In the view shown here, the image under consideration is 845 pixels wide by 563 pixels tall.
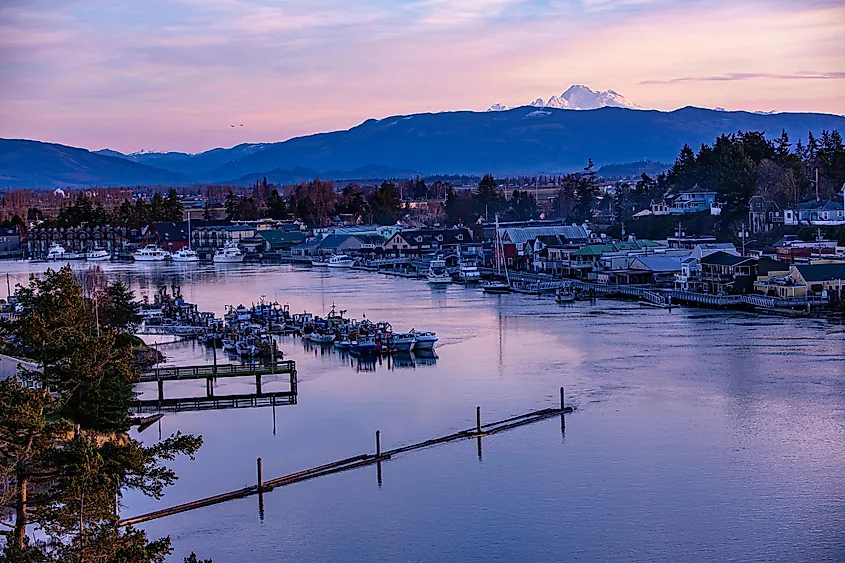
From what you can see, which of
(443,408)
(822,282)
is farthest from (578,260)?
(443,408)

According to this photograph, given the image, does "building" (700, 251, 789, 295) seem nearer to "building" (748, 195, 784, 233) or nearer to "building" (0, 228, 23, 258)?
"building" (748, 195, 784, 233)

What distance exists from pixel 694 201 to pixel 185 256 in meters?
14.6

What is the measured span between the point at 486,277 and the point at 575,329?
8384mm

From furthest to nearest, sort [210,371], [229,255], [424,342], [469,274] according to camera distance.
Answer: [229,255], [469,274], [424,342], [210,371]

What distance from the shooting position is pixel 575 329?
15273 millimetres

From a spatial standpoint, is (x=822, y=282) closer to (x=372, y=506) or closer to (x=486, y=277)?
(x=486, y=277)

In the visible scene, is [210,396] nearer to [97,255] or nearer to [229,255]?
[229,255]

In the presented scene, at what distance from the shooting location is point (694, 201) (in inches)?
1092

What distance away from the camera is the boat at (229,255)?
31.9 m

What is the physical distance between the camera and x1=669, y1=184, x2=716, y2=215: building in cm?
2753

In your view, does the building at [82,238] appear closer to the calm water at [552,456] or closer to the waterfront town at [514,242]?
the waterfront town at [514,242]

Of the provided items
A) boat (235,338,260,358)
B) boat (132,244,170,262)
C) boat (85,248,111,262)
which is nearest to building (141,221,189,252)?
boat (132,244,170,262)

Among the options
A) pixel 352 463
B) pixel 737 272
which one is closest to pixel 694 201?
pixel 737 272

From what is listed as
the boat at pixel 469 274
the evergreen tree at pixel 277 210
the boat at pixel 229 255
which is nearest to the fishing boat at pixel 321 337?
the boat at pixel 469 274
